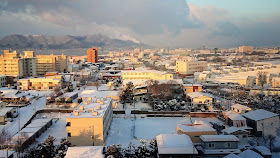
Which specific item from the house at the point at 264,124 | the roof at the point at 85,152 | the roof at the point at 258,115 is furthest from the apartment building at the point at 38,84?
the house at the point at 264,124

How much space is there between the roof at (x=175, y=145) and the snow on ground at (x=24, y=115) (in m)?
3.37

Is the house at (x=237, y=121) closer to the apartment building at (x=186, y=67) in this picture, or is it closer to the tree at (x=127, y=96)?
the tree at (x=127, y=96)

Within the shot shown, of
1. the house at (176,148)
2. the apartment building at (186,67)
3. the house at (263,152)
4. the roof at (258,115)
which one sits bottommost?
the house at (263,152)

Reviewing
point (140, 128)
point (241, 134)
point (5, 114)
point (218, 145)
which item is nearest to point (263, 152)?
point (241, 134)

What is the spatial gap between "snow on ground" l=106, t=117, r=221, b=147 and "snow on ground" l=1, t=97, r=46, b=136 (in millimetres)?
2237

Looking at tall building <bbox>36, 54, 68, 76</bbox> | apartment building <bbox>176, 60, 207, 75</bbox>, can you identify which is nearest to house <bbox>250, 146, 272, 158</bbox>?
apartment building <bbox>176, 60, 207, 75</bbox>

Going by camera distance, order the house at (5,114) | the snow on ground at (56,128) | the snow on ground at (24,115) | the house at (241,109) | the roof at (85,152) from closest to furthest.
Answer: the roof at (85,152), the snow on ground at (56,128), the snow on ground at (24,115), the house at (5,114), the house at (241,109)

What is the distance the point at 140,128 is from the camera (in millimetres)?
5703

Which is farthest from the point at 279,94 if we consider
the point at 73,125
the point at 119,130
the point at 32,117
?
the point at 32,117

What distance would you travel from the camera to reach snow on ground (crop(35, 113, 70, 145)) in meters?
5.01

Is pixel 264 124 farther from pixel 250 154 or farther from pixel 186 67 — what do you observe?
pixel 186 67

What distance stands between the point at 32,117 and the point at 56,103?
116cm

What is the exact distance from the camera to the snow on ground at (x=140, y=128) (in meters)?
5.03

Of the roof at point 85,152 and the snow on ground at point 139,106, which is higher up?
the snow on ground at point 139,106
